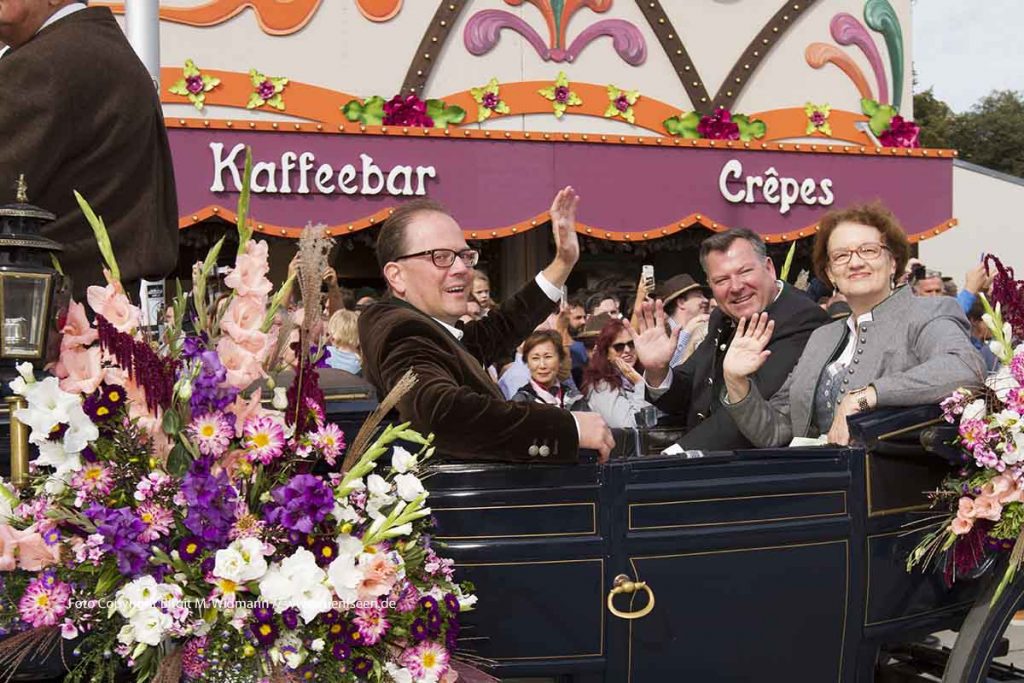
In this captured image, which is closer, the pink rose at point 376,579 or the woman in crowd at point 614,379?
the pink rose at point 376,579

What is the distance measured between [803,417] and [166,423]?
220cm

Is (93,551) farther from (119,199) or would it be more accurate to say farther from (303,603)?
(119,199)

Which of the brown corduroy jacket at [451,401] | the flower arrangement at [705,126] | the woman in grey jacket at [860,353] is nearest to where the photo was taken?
the brown corduroy jacket at [451,401]

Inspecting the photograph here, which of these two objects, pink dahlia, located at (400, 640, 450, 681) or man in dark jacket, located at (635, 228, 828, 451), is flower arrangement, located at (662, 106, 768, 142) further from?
pink dahlia, located at (400, 640, 450, 681)

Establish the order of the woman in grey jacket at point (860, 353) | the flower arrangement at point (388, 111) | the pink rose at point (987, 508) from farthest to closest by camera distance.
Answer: the flower arrangement at point (388, 111) → the woman in grey jacket at point (860, 353) → the pink rose at point (987, 508)

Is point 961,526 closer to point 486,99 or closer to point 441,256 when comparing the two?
point 441,256

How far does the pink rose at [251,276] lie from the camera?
6.64ft

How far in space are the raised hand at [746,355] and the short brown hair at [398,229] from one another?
98 cm

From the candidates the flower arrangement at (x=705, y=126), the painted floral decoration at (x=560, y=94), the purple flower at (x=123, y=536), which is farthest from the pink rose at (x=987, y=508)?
the flower arrangement at (x=705, y=126)

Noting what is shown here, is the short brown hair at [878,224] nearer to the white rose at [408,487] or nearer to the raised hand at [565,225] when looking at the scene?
the raised hand at [565,225]

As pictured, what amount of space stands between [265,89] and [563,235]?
571cm

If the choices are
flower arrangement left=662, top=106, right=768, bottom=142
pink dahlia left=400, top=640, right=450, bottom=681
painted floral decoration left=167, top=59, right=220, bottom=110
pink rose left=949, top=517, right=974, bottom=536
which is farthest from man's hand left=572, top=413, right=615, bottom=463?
flower arrangement left=662, top=106, right=768, bottom=142

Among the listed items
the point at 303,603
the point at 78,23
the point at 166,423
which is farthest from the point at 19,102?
the point at 303,603

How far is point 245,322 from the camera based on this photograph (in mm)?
2018
